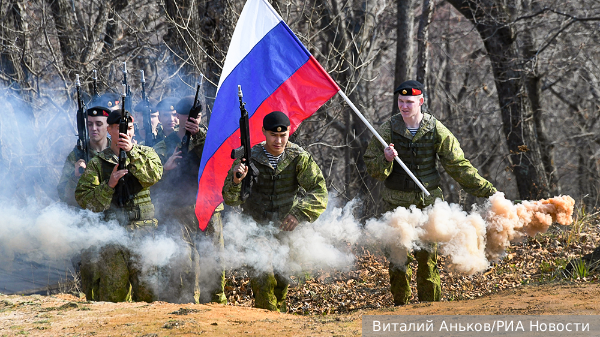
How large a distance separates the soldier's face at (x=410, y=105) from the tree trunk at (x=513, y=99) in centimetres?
577

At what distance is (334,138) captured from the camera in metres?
16.0

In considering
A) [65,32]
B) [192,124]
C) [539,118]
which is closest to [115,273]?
[192,124]

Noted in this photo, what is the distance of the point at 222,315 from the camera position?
5.45 m

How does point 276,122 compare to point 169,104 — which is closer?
point 276,122

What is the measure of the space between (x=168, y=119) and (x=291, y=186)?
2.44m

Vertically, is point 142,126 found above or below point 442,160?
above

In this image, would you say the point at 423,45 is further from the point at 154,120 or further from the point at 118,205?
the point at 118,205

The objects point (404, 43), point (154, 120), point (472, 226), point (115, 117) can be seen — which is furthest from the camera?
point (404, 43)

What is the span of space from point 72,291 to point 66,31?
5483 millimetres

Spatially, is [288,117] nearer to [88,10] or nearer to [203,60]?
[203,60]

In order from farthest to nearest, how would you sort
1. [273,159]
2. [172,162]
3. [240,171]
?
1. [172,162]
2. [273,159]
3. [240,171]

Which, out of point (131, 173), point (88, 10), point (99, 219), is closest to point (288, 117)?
point (131, 173)

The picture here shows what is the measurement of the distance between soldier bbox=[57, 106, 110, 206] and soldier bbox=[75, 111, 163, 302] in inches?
21.5

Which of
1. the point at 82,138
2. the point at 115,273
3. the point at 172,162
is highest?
the point at 82,138
